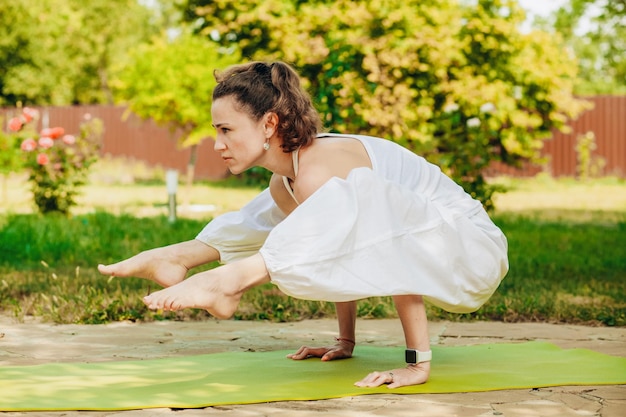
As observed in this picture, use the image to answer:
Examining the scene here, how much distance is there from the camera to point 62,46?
28031 mm

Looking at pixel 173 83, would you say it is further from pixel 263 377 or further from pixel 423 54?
pixel 263 377

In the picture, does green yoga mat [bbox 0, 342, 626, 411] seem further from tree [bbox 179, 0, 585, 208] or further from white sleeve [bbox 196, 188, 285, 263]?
tree [bbox 179, 0, 585, 208]

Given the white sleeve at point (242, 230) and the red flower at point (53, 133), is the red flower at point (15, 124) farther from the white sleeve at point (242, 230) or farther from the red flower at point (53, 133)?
the white sleeve at point (242, 230)

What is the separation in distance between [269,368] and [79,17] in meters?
27.3

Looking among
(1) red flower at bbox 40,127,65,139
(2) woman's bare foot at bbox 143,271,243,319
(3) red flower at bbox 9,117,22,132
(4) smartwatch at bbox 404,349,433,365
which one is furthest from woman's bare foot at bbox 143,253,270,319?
(3) red flower at bbox 9,117,22,132

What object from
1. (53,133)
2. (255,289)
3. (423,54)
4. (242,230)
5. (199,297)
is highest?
(423,54)

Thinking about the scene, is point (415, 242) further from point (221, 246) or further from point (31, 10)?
point (31, 10)

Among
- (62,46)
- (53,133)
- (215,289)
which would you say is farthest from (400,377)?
(62,46)

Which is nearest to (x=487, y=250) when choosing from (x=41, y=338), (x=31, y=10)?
(x=41, y=338)

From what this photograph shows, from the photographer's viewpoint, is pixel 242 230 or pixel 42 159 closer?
pixel 242 230

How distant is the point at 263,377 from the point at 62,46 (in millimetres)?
26790

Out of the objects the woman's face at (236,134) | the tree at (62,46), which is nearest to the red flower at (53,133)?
the woman's face at (236,134)

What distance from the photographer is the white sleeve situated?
3.15m

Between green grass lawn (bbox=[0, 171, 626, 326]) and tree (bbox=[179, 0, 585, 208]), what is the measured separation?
3979mm
